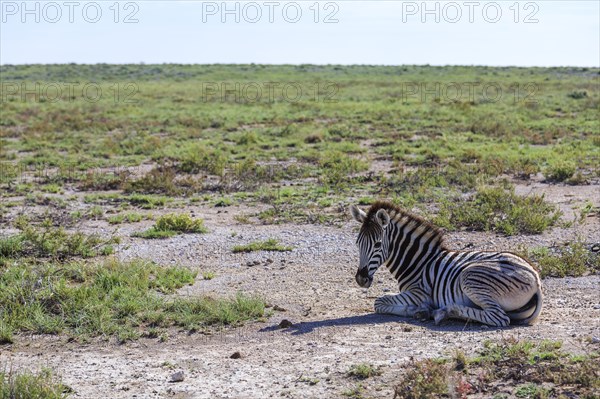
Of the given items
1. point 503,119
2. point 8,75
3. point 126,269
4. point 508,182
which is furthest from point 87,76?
point 126,269

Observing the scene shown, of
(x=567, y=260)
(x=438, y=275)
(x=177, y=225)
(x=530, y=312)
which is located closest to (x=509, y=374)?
(x=530, y=312)

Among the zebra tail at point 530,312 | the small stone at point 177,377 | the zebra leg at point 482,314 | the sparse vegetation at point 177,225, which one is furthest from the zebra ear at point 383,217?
the sparse vegetation at point 177,225

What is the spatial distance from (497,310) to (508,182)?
909 cm

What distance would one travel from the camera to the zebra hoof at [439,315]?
7801 mm

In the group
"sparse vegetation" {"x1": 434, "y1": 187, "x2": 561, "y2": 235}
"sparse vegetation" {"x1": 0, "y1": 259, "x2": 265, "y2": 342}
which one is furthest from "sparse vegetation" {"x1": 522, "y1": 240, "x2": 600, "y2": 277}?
"sparse vegetation" {"x1": 0, "y1": 259, "x2": 265, "y2": 342}

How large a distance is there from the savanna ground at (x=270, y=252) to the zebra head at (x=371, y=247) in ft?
1.38

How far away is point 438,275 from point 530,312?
3.25 feet

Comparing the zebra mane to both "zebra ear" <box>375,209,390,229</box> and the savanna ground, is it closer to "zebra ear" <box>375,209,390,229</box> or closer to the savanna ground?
"zebra ear" <box>375,209,390,229</box>

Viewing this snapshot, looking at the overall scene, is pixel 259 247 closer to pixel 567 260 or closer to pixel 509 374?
pixel 567 260

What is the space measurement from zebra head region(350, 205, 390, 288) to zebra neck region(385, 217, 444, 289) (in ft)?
0.44

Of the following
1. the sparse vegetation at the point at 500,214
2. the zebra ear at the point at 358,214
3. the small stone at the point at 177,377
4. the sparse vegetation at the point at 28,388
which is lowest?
the small stone at the point at 177,377

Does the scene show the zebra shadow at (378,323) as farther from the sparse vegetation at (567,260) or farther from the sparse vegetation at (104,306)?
the sparse vegetation at (567,260)

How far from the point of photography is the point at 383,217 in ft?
27.2

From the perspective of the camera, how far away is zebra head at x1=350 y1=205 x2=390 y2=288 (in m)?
8.30
